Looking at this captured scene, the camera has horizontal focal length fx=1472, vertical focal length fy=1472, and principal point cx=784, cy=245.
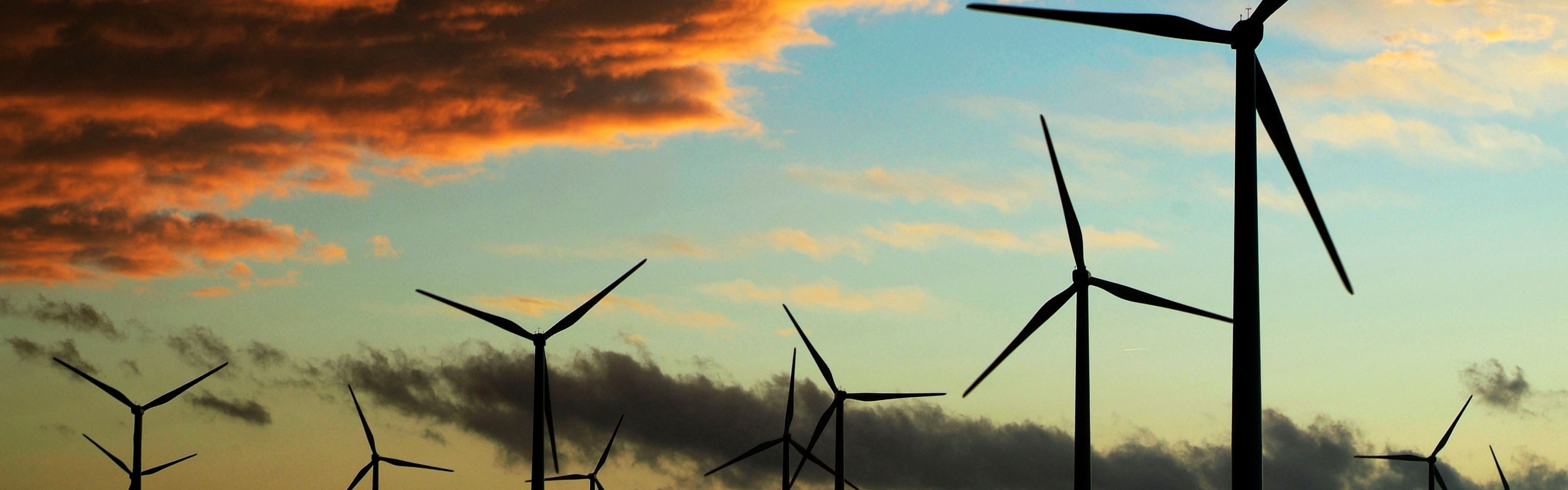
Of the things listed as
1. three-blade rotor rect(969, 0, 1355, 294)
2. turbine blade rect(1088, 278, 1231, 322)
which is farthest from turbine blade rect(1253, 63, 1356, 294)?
turbine blade rect(1088, 278, 1231, 322)

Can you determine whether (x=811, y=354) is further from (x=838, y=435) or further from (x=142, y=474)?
(x=142, y=474)

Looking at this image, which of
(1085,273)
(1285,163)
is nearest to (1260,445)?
(1285,163)

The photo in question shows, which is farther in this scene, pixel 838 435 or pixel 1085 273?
pixel 838 435

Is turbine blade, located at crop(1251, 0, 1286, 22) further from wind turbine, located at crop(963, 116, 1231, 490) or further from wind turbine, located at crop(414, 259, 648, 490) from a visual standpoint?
→ wind turbine, located at crop(414, 259, 648, 490)

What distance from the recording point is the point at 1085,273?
52.4m

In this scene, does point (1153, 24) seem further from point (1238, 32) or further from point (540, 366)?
point (540, 366)

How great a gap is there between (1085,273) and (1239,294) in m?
21.6

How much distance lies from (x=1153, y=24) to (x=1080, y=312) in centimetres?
1455

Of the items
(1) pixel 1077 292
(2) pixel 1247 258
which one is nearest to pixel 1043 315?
(1) pixel 1077 292

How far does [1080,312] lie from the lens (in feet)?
165

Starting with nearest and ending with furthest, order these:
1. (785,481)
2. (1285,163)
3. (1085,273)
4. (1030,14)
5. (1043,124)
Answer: (1030,14)
(1285,163)
(1043,124)
(1085,273)
(785,481)

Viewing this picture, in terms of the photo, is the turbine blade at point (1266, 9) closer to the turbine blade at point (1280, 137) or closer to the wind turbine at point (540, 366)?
the turbine blade at point (1280, 137)

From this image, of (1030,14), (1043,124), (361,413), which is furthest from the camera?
(361,413)

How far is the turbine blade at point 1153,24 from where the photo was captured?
36.4 meters
